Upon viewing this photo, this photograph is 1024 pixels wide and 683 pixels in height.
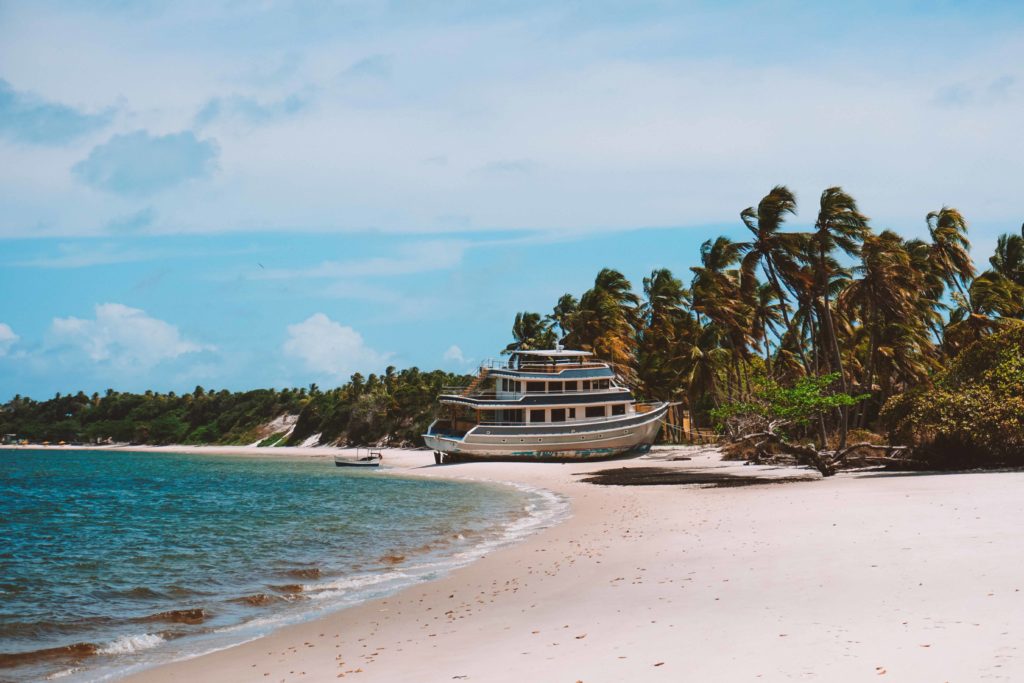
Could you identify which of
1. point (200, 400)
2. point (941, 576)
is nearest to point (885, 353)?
point (941, 576)

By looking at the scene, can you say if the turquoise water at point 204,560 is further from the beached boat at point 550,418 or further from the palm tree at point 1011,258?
the palm tree at point 1011,258

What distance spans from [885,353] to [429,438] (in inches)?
1121

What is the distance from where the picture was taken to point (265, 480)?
46.9m

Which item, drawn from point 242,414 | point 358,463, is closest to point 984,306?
point 358,463

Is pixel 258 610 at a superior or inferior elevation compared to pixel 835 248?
inferior

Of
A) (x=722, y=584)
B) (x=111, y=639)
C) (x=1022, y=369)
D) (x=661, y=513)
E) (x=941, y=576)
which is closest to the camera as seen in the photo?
(x=941, y=576)

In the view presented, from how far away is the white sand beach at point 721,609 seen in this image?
265 inches

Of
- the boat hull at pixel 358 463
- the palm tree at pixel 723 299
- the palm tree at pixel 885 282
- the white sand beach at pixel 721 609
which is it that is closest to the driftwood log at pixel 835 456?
the white sand beach at pixel 721 609

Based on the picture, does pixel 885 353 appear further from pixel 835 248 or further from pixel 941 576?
pixel 941 576

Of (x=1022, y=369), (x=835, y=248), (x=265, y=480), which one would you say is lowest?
(x=265, y=480)

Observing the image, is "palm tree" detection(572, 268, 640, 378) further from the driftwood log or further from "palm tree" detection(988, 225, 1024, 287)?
the driftwood log

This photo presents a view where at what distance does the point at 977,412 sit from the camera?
21.9 meters

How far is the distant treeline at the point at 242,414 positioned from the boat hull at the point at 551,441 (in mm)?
29836

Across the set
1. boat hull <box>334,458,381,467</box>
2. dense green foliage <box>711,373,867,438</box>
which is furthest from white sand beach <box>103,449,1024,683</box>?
boat hull <box>334,458,381,467</box>
